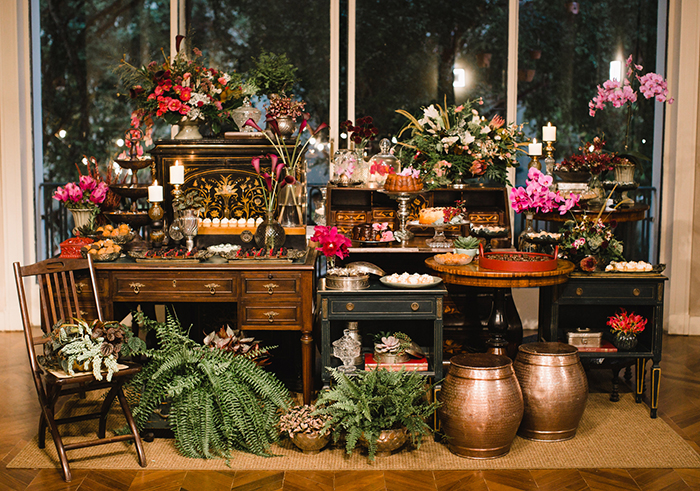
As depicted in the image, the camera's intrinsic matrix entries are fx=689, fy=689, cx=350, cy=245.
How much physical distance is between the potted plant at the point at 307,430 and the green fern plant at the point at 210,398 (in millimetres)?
93

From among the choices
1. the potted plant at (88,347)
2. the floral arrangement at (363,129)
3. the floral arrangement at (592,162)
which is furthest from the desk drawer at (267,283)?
the floral arrangement at (592,162)

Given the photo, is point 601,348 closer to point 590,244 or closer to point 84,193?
point 590,244

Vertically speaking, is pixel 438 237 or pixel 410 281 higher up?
pixel 438 237

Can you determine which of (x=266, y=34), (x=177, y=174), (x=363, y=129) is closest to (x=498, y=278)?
(x=363, y=129)

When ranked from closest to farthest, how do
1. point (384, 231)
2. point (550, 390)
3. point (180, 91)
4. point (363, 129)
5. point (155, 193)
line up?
point (550, 390)
point (155, 193)
point (180, 91)
point (384, 231)
point (363, 129)

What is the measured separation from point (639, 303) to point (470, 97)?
265 centimetres

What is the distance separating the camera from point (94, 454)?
11.6 feet

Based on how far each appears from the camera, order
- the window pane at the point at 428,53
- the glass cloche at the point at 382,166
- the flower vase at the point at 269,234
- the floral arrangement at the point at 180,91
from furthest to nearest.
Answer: the window pane at the point at 428,53 → the glass cloche at the point at 382,166 → the floral arrangement at the point at 180,91 → the flower vase at the point at 269,234

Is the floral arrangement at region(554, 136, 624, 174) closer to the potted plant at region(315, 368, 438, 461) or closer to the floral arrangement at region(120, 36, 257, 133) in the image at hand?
the potted plant at region(315, 368, 438, 461)

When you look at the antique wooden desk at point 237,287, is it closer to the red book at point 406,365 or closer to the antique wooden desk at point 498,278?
the red book at point 406,365

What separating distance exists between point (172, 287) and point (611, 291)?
2.53 m

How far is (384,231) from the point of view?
4559 millimetres

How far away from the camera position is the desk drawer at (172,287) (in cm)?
387

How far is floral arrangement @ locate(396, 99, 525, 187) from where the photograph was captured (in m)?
4.77
